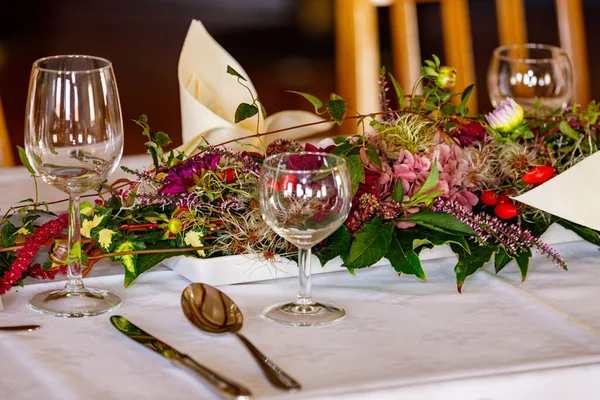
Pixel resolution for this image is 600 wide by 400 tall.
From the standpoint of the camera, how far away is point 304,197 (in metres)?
0.81

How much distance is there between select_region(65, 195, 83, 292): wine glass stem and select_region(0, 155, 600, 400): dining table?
0.05 m

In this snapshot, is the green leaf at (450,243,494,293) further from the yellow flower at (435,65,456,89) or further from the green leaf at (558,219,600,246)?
the yellow flower at (435,65,456,89)

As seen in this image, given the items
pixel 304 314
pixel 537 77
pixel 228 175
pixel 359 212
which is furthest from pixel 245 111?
pixel 537 77

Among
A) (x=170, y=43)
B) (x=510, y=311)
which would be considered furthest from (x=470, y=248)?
(x=170, y=43)

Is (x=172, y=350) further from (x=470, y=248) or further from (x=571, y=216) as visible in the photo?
(x=571, y=216)

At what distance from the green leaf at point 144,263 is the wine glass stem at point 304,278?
0.17 metres

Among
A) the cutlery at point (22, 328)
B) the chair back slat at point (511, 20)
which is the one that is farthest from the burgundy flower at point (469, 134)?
the chair back slat at point (511, 20)

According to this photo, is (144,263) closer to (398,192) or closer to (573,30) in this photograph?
(398,192)

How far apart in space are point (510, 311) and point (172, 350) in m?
0.37

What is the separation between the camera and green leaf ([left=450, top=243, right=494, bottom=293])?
97 cm

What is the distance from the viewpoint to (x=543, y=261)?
42.8 inches

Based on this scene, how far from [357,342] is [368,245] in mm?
170

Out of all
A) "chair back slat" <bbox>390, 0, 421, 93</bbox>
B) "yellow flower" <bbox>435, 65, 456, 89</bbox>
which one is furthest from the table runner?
"chair back slat" <bbox>390, 0, 421, 93</bbox>

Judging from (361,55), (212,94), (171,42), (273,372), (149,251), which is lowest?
(273,372)
